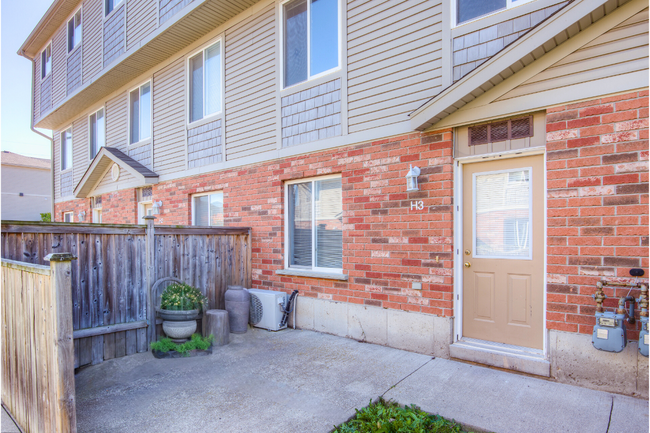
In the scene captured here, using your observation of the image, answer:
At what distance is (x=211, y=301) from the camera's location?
622 centimetres

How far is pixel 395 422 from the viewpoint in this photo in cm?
300

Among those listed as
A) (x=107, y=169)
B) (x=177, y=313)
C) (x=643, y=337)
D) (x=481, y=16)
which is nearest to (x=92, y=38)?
(x=107, y=169)

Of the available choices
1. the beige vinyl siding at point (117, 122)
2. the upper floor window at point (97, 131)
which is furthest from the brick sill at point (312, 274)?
the upper floor window at point (97, 131)

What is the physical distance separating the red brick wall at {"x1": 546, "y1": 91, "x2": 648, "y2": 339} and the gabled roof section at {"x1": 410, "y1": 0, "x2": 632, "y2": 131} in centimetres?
63

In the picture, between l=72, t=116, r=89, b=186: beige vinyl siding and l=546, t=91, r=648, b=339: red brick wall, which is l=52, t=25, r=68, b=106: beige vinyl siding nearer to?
l=72, t=116, r=89, b=186: beige vinyl siding

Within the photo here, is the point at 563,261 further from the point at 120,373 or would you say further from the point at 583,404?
the point at 120,373

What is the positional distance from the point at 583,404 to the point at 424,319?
1.80 m

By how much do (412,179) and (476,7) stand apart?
7.06ft

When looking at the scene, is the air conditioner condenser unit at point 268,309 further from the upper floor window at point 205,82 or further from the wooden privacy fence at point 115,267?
the upper floor window at point 205,82

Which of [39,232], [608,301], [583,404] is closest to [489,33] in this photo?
[608,301]

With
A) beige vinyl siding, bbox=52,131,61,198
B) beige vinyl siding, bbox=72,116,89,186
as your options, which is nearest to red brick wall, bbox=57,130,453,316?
beige vinyl siding, bbox=72,116,89,186

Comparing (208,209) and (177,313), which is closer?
(177,313)

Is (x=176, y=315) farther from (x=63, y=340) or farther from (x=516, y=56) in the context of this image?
(x=516, y=56)

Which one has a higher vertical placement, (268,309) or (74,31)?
(74,31)
